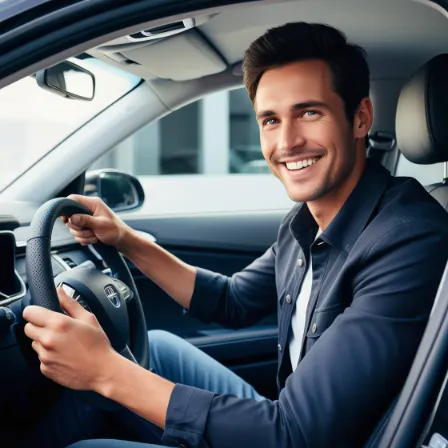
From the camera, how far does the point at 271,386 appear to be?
104 inches

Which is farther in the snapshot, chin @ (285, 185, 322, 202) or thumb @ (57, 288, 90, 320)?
chin @ (285, 185, 322, 202)

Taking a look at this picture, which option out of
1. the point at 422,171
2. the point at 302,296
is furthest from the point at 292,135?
the point at 422,171

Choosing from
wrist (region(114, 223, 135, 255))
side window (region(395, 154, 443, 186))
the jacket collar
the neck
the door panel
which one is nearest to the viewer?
the jacket collar

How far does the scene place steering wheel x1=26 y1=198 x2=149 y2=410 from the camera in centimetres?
134

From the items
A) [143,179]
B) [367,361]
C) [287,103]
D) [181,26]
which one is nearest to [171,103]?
[181,26]

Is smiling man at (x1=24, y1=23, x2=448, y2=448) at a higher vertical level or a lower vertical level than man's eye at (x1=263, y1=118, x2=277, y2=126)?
lower

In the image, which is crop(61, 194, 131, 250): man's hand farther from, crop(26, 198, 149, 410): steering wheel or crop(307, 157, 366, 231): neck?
crop(307, 157, 366, 231): neck

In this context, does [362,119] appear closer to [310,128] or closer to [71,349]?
[310,128]

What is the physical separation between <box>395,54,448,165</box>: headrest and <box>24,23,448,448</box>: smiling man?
16 centimetres

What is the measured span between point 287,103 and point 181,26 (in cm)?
43

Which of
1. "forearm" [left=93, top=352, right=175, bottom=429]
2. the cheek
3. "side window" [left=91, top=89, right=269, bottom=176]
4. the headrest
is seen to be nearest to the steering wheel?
"forearm" [left=93, top=352, right=175, bottom=429]

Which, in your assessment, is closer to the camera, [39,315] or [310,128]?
[39,315]

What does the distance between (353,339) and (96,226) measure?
86 cm

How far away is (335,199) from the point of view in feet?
5.16
